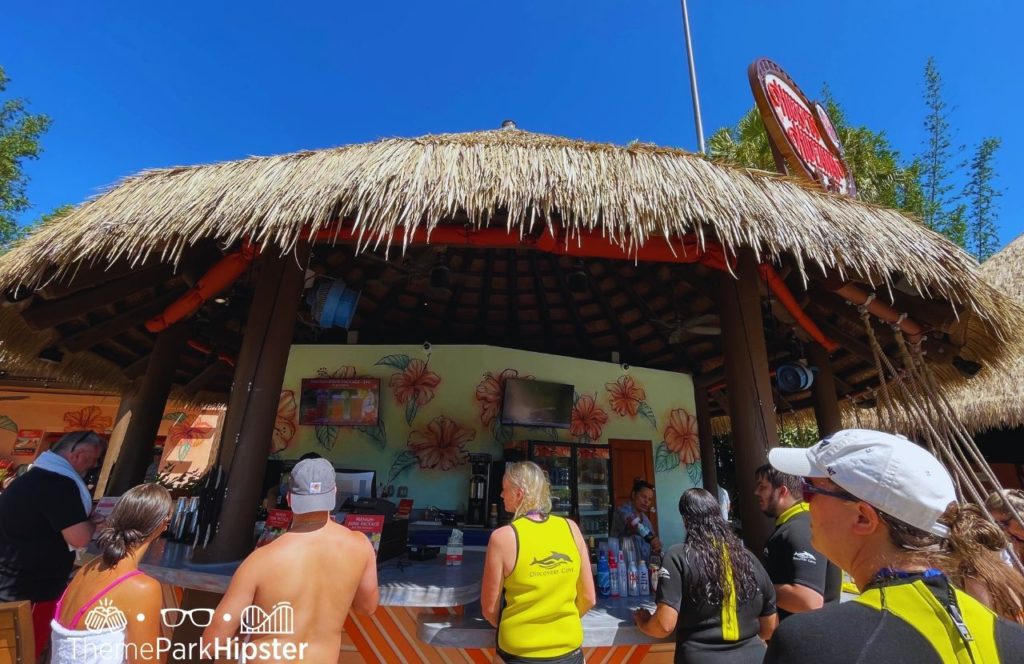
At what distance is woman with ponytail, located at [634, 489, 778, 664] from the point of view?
1.96 meters

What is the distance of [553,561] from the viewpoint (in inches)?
79.6

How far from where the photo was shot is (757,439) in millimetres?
3213

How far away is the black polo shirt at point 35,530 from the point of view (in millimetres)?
2330

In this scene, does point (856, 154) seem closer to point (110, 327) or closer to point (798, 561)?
point (798, 561)

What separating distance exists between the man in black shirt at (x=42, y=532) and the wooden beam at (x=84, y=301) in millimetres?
1728

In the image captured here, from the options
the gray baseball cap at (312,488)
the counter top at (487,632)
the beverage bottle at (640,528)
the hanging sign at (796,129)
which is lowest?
the counter top at (487,632)

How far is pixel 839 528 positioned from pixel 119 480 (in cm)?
604

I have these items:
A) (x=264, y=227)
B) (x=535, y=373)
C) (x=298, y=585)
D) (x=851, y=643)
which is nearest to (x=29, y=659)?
(x=298, y=585)

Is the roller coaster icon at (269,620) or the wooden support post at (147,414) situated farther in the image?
the wooden support post at (147,414)

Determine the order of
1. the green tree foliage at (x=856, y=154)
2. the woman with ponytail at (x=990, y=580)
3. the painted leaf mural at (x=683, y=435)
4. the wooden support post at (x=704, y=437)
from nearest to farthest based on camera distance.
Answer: the woman with ponytail at (x=990, y=580)
the painted leaf mural at (x=683, y=435)
the wooden support post at (x=704, y=437)
the green tree foliage at (x=856, y=154)

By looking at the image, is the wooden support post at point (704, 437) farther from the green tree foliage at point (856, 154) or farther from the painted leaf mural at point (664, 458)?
the green tree foliage at point (856, 154)

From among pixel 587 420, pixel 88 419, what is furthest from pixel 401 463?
pixel 88 419

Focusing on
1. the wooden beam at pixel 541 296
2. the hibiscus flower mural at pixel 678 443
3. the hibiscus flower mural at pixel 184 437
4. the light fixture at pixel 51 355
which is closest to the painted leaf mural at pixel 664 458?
the hibiscus flower mural at pixel 678 443

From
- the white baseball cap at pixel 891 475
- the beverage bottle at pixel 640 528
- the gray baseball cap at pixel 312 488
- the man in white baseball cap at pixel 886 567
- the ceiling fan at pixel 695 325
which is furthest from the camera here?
the ceiling fan at pixel 695 325
